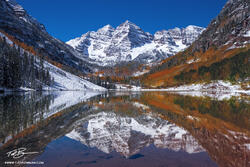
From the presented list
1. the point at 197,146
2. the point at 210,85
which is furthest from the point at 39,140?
the point at 210,85

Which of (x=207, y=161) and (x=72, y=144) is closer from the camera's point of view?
(x=207, y=161)

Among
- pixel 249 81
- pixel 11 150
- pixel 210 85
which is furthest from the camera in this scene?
pixel 210 85

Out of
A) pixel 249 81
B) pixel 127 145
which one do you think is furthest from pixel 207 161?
pixel 249 81

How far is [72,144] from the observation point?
1215 centimetres

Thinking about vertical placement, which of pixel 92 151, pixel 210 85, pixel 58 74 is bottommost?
pixel 92 151

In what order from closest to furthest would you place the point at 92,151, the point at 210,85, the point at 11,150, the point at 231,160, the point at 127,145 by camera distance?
the point at 231,160 < the point at 11,150 < the point at 92,151 < the point at 127,145 < the point at 210,85

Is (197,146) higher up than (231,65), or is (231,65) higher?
(231,65)

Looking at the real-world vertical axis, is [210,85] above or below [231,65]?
below

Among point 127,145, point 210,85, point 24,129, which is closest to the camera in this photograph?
point 127,145

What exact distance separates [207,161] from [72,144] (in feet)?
27.0

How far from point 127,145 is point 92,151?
7.91ft

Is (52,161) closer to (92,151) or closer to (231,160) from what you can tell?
(92,151)

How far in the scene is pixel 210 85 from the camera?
14450 centimetres

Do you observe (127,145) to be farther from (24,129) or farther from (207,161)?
(24,129)
